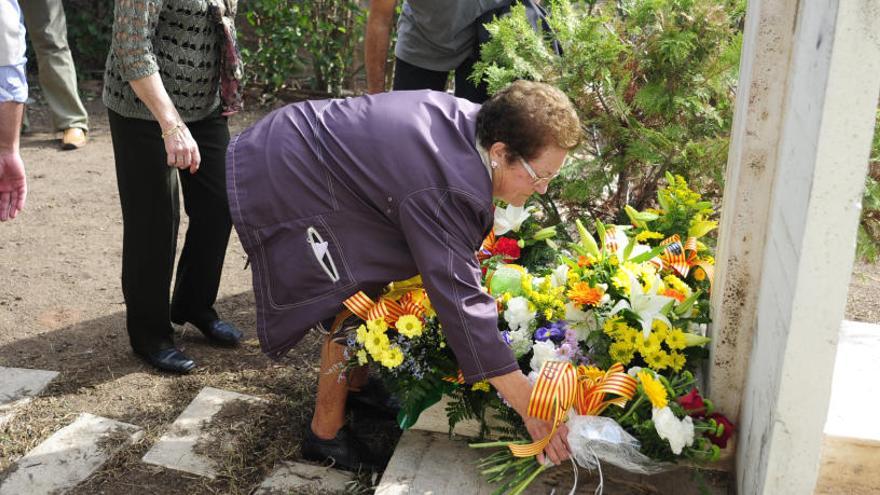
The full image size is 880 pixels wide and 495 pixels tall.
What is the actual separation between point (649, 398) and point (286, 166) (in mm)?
1183

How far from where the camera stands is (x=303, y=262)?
2674 mm

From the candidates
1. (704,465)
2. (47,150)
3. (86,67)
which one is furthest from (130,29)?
(86,67)

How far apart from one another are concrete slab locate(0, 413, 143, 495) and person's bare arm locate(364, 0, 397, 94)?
72.4 inches

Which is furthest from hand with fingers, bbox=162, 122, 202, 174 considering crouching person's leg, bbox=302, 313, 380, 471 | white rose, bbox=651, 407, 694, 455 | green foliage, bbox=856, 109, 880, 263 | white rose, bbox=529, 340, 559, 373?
green foliage, bbox=856, 109, 880, 263

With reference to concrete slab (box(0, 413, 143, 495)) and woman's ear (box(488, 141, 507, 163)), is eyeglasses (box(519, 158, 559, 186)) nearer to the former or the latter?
woman's ear (box(488, 141, 507, 163))

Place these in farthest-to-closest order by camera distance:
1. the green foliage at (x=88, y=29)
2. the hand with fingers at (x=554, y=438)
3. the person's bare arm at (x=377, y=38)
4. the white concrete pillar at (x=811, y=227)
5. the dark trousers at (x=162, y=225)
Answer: the green foliage at (x=88, y=29), the person's bare arm at (x=377, y=38), the dark trousers at (x=162, y=225), the hand with fingers at (x=554, y=438), the white concrete pillar at (x=811, y=227)

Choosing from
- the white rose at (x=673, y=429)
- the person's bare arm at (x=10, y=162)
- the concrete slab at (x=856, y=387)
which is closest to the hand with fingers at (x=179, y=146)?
the person's bare arm at (x=10, y=162)

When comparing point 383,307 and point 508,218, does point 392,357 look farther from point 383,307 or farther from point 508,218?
point 508,218

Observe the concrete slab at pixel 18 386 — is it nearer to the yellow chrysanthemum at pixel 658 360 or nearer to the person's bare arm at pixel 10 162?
the person's bare arm at pixel 10 162

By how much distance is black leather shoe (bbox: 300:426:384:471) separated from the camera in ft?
9.68

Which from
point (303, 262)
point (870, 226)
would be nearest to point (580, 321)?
point (303, 262)

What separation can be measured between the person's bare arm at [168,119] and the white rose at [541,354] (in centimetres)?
128

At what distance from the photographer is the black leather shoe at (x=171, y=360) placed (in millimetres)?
3535

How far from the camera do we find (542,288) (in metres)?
2.91
